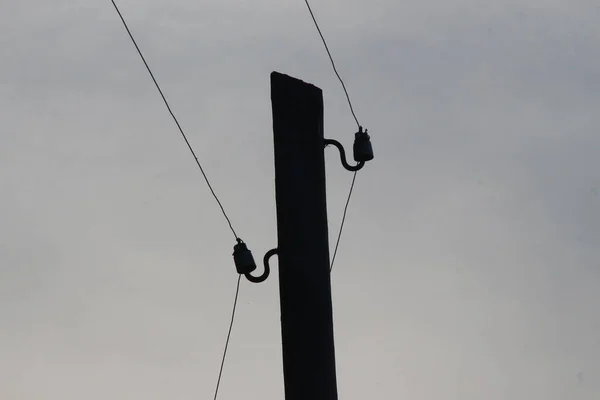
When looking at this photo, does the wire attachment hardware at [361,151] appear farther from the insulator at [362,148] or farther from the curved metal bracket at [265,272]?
the curved metal bracket at [265,272]

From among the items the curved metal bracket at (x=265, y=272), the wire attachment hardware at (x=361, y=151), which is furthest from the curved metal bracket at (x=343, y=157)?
the curved metal bracket at (x=265, y=272)

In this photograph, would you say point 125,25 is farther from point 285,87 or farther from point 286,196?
point 286,196

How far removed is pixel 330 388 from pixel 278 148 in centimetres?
145

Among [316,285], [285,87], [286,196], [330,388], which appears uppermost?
[285,87]

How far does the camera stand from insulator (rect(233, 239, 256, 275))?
606cm

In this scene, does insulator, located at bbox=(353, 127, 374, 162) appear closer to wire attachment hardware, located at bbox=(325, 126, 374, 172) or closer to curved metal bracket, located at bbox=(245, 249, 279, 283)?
wire attachment hardware, located at bbox=(325, 126, 374, 172)

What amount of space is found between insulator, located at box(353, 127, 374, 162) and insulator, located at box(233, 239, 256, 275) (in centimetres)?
102

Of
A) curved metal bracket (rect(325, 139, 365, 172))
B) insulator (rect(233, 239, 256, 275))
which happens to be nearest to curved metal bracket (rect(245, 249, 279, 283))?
insulator (rect(233, 239, 256, 275))

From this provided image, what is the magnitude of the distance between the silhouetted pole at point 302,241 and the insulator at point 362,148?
21.8 inches

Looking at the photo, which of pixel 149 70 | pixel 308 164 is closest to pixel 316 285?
pixel 308 164

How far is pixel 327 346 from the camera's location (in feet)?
18.4

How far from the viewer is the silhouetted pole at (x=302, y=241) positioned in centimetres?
554

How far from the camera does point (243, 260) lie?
20.0 ft

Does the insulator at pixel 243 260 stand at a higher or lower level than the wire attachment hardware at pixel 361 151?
lower
